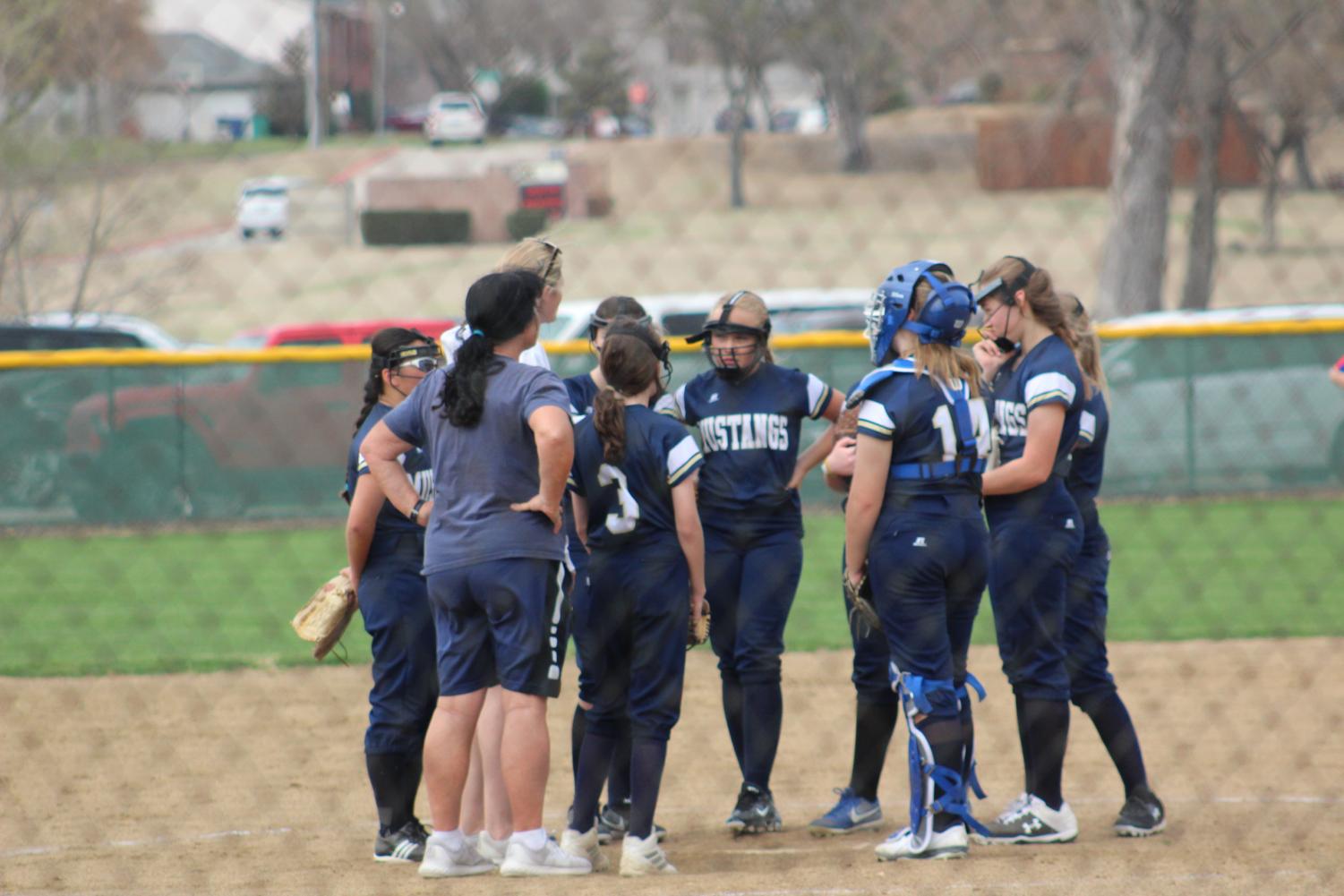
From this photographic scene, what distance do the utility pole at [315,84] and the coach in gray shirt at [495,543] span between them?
0.96 meters

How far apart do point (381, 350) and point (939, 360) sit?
1664 mm

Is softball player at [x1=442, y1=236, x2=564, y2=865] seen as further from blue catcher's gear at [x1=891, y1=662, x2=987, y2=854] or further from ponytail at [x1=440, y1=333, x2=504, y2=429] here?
blue catcher's gear at [x1=891, y1=662, x2=987, y2=854]

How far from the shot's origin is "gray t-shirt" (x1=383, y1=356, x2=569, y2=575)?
3914 mm

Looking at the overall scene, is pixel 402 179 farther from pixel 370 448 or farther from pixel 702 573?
pixel 702 573

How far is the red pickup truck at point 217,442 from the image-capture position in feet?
32.7

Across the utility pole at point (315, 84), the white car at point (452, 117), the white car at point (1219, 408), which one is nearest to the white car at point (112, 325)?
the white car at point (1219, 408)

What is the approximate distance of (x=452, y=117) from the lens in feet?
9.66

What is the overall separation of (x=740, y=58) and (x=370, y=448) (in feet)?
4.94

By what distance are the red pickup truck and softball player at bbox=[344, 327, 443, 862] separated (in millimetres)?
A: 5609

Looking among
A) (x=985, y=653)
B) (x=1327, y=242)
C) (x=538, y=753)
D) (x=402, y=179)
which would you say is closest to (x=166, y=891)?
(x=538, y=753)

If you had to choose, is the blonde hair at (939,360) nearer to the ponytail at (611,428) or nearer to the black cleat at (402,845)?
the ponytail at (611,428)

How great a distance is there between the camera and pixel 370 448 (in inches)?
161

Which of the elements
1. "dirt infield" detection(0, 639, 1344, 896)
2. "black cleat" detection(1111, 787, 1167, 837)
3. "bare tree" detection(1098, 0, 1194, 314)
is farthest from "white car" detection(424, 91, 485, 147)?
"bare tree" detection(1098, 0, 1194, 314)

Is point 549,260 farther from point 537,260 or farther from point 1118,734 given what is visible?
point 1118,734
